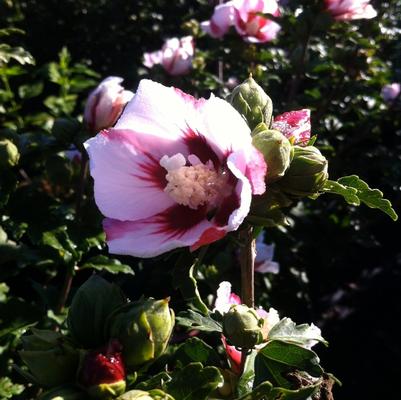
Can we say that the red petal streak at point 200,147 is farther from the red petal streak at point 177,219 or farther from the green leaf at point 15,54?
the green leaf at point 15,54

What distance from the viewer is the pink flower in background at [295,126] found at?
2.80 ft

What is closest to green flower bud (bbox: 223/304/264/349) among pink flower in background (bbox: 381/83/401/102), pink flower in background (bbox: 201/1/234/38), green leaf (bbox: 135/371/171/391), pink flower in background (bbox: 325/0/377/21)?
green leaf (bbox: 135/371/171/391)

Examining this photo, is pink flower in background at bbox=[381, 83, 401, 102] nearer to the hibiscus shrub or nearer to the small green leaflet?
the hibiscus shrub

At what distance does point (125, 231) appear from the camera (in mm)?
827

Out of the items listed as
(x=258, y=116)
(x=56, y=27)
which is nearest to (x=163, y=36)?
(x=56, y=27)

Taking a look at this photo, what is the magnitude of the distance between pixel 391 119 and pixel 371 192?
5.82 feet

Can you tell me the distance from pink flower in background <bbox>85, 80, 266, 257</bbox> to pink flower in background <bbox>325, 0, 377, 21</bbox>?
45.1 inches

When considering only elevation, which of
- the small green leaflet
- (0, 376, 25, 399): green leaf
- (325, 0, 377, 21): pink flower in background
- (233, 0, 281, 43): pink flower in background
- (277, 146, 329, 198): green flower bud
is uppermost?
(277, 146, 329, 198): green flower bud

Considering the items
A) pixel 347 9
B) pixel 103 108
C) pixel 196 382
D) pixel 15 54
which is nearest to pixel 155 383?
pixel 196 382

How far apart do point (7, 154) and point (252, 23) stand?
1.05 metres

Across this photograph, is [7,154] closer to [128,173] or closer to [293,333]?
[128,173]

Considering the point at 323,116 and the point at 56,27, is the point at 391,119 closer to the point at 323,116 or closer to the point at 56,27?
the point at 323,116

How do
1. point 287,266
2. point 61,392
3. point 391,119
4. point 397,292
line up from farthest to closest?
point 397,292
point 391,119
point 287,266
point 61,392

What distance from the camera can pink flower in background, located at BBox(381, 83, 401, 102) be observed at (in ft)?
8.57
